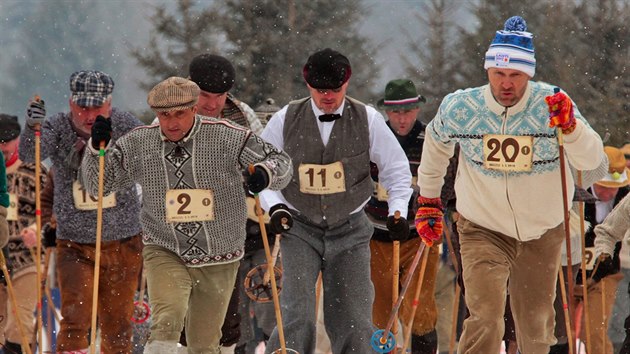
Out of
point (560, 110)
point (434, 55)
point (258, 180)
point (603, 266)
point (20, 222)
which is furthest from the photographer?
point (434, 55)

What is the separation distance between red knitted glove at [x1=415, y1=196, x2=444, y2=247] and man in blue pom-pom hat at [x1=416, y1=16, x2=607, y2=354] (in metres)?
0.25

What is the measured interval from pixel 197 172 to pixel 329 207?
3.06ft

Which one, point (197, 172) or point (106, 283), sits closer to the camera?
point (197, 172)

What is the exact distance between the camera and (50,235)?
8.93 meters

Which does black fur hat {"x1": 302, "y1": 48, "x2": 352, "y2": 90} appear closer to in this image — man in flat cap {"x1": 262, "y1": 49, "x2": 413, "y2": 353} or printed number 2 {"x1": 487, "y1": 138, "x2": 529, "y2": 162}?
man in flat cap {"x1": 262, "y1": 49, "x2": 413, "y2": 353}

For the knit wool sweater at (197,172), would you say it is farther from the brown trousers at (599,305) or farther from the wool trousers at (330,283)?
the brown trousers at (599,305)

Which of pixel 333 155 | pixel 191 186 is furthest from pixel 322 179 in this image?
pixel 191 186

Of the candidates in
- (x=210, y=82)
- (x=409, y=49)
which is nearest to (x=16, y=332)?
(x=210, y=82)

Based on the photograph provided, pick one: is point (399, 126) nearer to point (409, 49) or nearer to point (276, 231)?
point (276, 231)

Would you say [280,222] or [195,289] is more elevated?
[280,222]

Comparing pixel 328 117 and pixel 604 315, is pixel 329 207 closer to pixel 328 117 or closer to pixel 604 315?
pixel 328 117

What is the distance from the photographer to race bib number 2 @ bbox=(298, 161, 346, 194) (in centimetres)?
768

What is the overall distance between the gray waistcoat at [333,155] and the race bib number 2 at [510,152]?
94 cm

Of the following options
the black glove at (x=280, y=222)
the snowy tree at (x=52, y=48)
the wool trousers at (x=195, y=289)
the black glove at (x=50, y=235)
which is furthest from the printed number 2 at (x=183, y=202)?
the snowy tree at (x=52, y=48)
